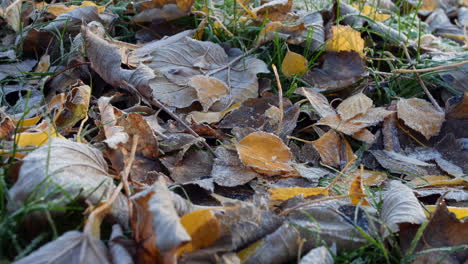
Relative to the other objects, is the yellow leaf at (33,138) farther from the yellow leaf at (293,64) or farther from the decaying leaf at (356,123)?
the yellow leaf at (293,64)

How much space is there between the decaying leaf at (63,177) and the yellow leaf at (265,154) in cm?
47

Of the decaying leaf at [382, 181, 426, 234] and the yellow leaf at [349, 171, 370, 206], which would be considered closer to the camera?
the decaying leaf at [382, 181, 426, 234]

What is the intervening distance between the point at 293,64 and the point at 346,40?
287 mm

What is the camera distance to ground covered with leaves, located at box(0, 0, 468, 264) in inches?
41.7

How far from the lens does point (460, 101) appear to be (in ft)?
6.31

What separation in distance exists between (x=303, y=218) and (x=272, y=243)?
13 centimetres

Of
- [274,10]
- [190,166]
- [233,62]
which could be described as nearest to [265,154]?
[190,166]

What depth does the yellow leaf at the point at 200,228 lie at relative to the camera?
104 centimetres

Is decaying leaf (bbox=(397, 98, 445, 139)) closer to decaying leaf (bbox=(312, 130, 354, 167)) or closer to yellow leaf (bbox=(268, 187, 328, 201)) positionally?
decaying leaf (bbox=(312, 130, 354, 167))

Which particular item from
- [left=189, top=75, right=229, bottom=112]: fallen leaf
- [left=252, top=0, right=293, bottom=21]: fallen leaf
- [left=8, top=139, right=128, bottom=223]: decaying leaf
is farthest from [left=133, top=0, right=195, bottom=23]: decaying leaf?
[left=8, top=139, right=128, bottom=223]: decaying leaf

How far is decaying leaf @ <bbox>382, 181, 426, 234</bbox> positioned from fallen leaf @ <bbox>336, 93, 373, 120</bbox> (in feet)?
1.74

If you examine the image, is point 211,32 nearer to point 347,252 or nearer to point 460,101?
point 460,101

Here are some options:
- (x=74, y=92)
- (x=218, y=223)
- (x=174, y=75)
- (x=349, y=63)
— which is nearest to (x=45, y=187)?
(x=218, y=223)

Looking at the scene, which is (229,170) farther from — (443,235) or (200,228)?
(443,235)
